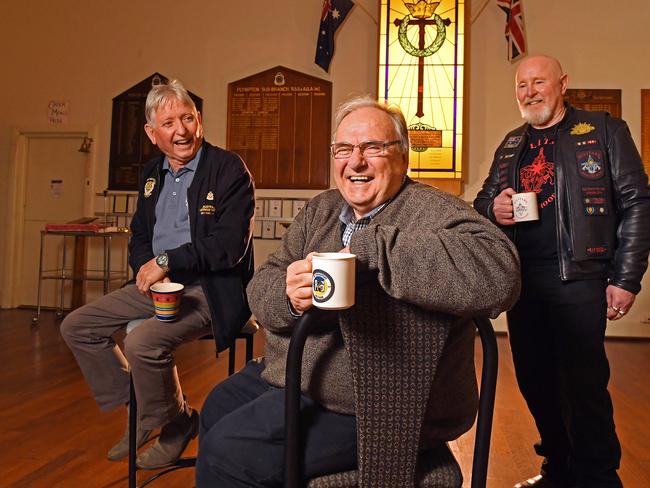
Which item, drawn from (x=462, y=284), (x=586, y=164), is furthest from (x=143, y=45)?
(x=462, y=284)

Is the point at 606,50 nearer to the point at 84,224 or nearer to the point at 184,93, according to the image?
the point at 184,93

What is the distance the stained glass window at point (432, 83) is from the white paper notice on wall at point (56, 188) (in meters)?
3.57

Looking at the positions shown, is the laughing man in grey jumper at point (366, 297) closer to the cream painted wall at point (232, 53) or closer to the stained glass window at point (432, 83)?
the stained glass window at point (432, 83)

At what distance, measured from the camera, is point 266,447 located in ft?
3.51

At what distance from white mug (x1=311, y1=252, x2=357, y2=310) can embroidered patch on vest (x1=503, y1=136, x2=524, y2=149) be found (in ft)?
4.65

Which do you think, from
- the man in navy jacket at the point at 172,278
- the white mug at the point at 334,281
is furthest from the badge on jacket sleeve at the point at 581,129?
the white mug at the point at 334,281

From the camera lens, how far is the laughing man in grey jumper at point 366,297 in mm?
958

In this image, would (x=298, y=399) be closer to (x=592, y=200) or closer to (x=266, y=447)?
(x=266, y=447)

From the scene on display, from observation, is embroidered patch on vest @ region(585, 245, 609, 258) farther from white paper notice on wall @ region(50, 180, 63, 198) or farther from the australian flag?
white paper notice on wall @ region(50, 180, 63, 198)

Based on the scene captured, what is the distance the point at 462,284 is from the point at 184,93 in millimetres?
1504

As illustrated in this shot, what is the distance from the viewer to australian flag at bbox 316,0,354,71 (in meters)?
5.37

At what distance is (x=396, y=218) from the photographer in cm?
123

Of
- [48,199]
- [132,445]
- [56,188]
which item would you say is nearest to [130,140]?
[56,188]

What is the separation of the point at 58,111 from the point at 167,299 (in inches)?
201
